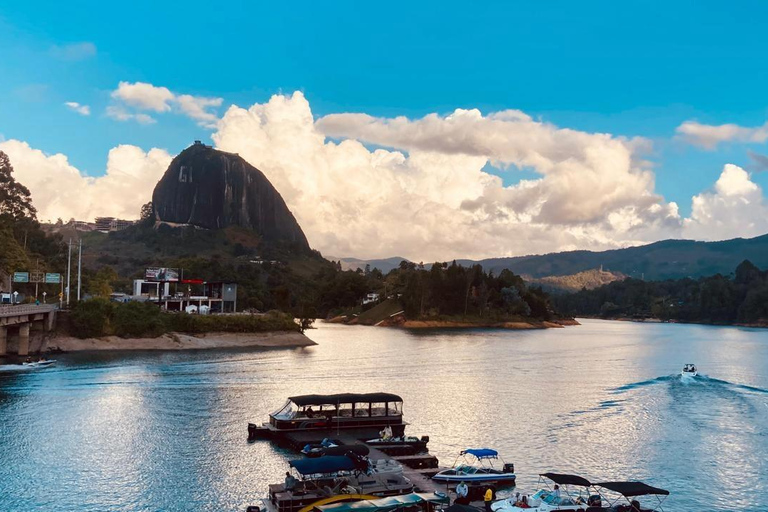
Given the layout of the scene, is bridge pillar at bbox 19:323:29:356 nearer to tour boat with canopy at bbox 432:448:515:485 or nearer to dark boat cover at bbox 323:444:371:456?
dark boat cover at bbox 323:444:371:456

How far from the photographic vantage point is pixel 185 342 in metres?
129

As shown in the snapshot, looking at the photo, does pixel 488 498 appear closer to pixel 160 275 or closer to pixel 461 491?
pixel 461 491

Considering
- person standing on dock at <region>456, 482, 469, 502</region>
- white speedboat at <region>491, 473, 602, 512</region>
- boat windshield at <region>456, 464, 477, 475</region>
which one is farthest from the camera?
boat windshield at <region>456, 464, 477, 475</region>

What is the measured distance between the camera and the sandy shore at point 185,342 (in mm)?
118438

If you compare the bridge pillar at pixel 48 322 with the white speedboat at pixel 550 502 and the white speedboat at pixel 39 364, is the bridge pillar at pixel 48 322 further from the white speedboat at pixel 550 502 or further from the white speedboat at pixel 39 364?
the white speedboat at pixel 550 502

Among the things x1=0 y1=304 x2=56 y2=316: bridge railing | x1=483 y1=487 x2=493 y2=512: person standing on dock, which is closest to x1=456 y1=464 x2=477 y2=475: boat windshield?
x1=483 y1=487 x2=493 y2=512: person standing on dock

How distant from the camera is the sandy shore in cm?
11844

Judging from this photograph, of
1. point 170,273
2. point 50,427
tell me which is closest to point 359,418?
point 50,427

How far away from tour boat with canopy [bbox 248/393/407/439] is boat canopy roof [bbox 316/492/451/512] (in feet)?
65.9

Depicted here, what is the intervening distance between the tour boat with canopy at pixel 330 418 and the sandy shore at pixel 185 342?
6966 cm

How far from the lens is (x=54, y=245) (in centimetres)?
19638

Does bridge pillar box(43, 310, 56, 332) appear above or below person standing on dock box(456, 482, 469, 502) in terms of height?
above

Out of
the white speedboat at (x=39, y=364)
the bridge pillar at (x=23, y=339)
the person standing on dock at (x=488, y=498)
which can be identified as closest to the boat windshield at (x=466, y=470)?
the person standing on dock at (x=488, y=498)

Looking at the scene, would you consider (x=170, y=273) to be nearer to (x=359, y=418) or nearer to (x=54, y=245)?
(x=54, y=245)
